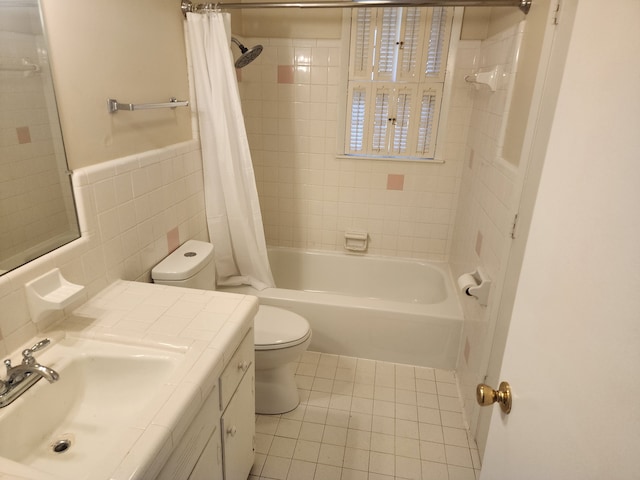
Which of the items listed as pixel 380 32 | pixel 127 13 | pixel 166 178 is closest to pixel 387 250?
pixel 380 32

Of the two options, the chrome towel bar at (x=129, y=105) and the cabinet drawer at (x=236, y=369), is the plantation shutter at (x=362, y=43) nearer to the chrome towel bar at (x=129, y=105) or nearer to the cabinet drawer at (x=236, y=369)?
the chrome towel bar at (x=129, y=105)

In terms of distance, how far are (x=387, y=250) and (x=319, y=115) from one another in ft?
3.46

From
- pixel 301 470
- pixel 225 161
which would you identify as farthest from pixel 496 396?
pixel 225 161

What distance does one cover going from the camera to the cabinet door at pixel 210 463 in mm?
1049

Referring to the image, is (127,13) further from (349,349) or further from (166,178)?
(349,349)

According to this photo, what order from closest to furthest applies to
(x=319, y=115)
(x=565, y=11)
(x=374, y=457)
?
(x=565, y=11) < (x=374, y=457) < (x=319, y=115)

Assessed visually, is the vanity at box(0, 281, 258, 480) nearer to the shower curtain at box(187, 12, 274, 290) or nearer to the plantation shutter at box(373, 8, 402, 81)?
the shower curtain at box(187, 12, 274, 290)

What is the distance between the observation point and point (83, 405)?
1.05 metres

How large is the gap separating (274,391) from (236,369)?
2.39 feet

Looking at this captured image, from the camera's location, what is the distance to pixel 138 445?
779 mm

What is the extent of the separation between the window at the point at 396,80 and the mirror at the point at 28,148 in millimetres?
1799

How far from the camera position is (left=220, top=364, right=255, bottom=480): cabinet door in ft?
4.07

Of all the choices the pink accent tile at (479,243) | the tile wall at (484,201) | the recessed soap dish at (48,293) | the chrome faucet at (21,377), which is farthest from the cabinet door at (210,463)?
the pink accent tile at (479,243)

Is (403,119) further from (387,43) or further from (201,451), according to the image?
(201,451)
